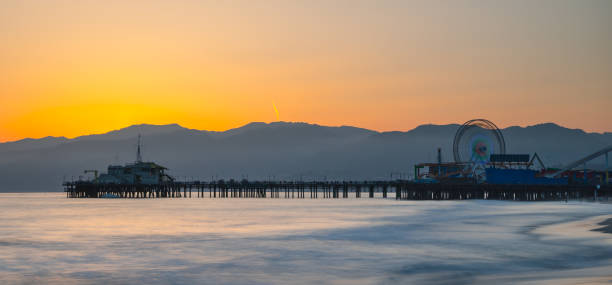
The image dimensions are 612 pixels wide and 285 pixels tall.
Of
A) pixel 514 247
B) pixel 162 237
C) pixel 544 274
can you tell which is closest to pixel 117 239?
pixel 162 237

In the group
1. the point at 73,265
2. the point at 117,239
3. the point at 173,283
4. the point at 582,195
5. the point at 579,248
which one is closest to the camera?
the point at 173,283

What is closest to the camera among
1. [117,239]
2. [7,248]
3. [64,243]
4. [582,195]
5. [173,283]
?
[173,283]

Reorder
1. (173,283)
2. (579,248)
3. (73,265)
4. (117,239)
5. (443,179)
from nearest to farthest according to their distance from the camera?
(173,283), (73,265), (579,248), (117,239), (443,179)

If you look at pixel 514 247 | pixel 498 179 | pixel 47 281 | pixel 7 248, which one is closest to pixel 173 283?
pixel 47 281

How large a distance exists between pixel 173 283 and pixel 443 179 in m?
141

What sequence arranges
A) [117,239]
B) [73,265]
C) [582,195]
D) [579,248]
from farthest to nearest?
[582,195], [117,239], [579,248], [73,265]

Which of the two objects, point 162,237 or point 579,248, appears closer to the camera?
point 579,248

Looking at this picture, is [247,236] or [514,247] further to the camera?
[247,236]

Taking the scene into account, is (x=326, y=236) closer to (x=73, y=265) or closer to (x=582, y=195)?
(x=73, y=265)

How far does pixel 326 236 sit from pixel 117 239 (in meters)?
14.6

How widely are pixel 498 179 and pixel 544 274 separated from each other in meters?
113

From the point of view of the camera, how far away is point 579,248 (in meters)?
35.8

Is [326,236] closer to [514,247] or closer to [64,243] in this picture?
[514,247]

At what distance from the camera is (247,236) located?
4734 cm
